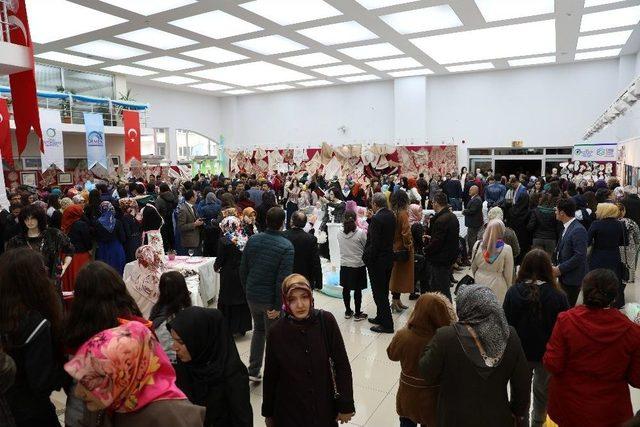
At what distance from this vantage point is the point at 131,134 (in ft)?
46.2

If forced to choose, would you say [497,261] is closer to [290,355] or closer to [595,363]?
[595,363]

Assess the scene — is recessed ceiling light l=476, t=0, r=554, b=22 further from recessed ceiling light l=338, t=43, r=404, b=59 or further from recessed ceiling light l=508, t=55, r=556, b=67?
recessed ceiling light l=508, t=55, r=556, b=67

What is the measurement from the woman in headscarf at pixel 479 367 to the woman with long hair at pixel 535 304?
2.54 ft

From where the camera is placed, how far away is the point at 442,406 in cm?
207

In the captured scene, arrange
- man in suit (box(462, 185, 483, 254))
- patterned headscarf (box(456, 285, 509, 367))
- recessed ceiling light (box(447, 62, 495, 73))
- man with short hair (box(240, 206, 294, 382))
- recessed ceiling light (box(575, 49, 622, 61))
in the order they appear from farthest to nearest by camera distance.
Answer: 1. recessed ceiling light (box(447, 62, 495, 73))
2. recessed ceiling light (box(575, 49, 622, 61))
3. man in suit (box(462, 185, 483, 254))
4. man with short hair (box(240, 206, 294, 382))
5. patterned headscarf (box(456, 285, 509, 367))

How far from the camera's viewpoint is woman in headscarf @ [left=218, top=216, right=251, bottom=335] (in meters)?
4.49

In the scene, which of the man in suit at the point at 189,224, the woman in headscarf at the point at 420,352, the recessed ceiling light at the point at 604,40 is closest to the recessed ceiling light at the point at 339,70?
the recessed ceiling light at the point at 604,40

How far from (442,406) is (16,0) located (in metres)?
5.82

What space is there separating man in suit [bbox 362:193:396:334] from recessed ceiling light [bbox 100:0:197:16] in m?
6.63

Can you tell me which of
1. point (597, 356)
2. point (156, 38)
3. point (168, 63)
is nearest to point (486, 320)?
point (597, 356)

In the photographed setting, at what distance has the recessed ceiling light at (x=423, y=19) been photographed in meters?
9.56

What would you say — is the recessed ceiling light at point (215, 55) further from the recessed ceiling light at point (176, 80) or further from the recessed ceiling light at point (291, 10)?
→ the recessed ceiling light at point (176, 80)

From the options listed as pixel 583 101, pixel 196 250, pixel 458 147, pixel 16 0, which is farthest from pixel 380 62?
pixel 16 0

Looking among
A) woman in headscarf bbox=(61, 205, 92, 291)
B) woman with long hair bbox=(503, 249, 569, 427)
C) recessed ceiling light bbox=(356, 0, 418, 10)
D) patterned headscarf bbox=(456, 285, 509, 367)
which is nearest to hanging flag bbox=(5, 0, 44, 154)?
woman in headscarf bbox=(61, 205, 92, 291)
